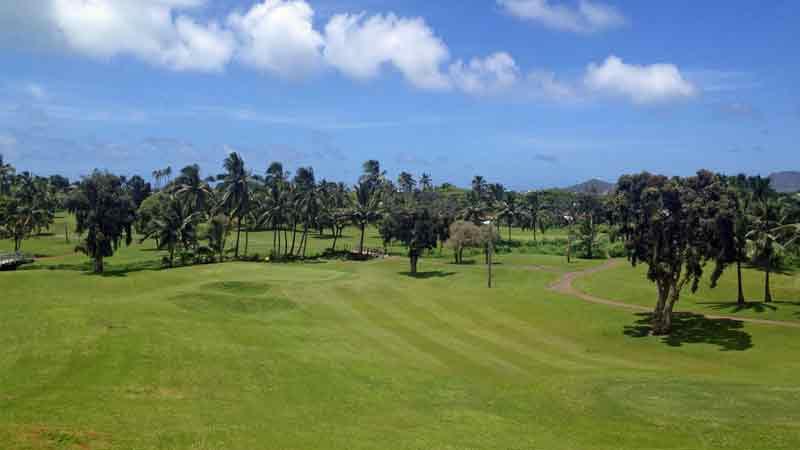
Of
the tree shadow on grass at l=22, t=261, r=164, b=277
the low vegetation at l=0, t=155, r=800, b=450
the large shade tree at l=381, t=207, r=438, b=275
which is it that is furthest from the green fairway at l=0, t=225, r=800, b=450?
the large shade tree at l=381, t=207, r=438, b=275

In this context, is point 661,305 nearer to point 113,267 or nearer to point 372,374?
point 372,374

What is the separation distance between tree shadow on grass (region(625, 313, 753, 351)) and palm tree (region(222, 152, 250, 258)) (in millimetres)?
66301

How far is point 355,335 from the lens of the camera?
147 feet

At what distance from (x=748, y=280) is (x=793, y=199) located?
13.2 metres

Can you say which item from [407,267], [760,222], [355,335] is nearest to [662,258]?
[760,222]

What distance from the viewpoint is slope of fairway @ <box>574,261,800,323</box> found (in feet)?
180

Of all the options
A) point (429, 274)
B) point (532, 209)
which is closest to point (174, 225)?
point (429, 274)

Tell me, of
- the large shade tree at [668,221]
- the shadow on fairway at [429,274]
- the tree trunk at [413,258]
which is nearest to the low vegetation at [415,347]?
the large shade tree at [668,221]

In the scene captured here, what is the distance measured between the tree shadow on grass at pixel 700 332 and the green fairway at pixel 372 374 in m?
0.26

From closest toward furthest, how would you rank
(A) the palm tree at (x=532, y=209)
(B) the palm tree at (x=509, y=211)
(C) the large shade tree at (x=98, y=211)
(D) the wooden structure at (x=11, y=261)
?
1. (C) the large shade tree at (x=98, y=211)
2. (D) the wooden structure at (x=11, y=261)
3. (B) the palm tree at (x=509, y=211)
4. (A) the palm tree at (x=532, y=209)

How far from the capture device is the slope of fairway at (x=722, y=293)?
54.9m

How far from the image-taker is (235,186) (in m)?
96.7

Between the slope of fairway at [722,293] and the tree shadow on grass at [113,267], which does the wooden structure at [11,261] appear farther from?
the slope of fairway at [722,293]

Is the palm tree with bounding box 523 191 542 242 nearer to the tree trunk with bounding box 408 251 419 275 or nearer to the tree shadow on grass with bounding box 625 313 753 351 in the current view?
the tree trunk with bounding box 408 251 419 275
